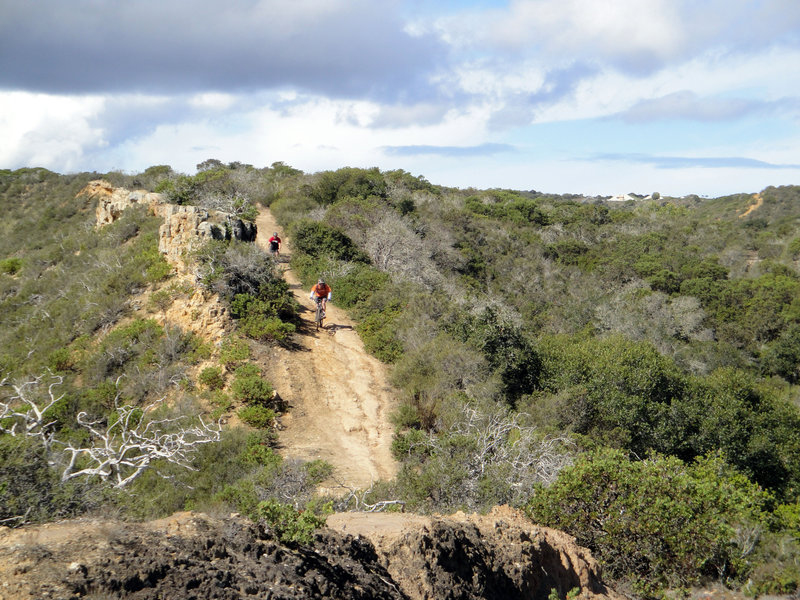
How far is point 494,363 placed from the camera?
13.2 meters

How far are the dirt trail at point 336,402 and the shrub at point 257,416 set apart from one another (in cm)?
38

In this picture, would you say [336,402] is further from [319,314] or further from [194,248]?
[194,248]

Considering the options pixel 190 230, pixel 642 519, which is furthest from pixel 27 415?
pixel 190 230

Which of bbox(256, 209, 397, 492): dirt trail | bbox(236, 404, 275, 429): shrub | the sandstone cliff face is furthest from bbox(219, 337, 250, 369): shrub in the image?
bbox(236, 404, 275, 429): shrub

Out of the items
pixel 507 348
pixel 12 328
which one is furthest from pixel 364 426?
pixel 12 328

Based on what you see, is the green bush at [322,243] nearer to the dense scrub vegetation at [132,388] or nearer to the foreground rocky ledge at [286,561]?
the dense scrub vegetation at [132,388]

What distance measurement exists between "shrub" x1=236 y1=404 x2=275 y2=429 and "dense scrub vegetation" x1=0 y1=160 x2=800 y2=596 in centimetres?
3

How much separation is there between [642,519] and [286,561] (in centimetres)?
437

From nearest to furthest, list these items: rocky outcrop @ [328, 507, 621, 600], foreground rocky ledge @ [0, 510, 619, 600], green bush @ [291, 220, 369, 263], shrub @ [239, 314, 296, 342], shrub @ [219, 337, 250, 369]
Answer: foreground rocky ledge @ [0, 510, 619, 600] < rocky outcrop @ [328, 507, 621, 600] < shrub @ [219, 337, 250, 369] < shrub @ [239, 314, 296, 342] < green bush @ [291, 220, 369, 263]

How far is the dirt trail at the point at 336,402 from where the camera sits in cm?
1031

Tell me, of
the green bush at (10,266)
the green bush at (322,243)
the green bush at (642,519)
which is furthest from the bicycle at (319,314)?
the green bush at (10,266)

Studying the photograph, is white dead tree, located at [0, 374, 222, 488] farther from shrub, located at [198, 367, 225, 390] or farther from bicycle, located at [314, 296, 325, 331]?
bicycle, located at [314, 296, 325, 331]

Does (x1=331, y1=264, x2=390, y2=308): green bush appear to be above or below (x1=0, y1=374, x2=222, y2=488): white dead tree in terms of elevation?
above

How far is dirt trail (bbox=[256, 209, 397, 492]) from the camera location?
10.3 metres
